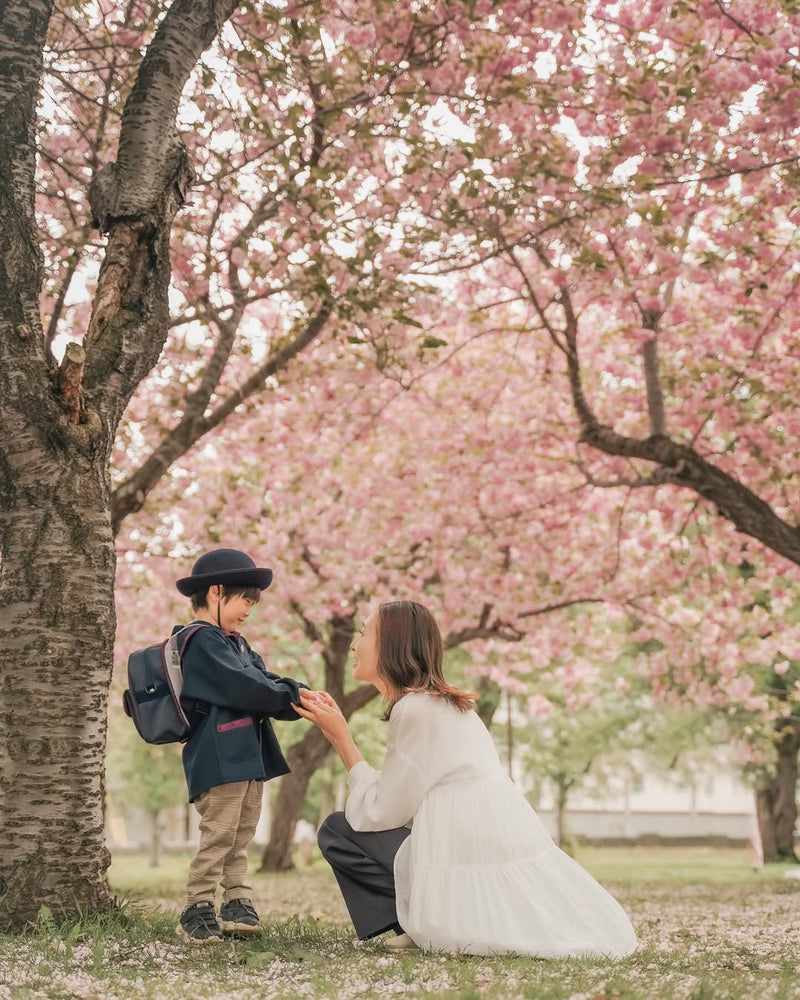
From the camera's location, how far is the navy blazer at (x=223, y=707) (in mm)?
4586

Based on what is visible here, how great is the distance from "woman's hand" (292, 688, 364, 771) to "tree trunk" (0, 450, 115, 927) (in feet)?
3.36

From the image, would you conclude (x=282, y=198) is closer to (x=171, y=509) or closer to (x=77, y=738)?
(x=77, y=738)

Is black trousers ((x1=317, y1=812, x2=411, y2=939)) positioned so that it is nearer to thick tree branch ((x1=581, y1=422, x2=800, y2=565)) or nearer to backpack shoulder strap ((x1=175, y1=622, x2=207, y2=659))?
backpack shoulder strap ((x1=175, y1=622, x2=207, y2=659))

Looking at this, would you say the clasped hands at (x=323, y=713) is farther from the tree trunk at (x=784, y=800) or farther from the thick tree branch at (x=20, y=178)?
the tree trunk at (x=784, y=800)

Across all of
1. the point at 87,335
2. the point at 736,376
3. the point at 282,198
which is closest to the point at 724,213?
the point at 736,376

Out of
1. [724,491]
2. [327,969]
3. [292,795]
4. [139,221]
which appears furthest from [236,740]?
[292,795]

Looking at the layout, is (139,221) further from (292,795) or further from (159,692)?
(292,795)

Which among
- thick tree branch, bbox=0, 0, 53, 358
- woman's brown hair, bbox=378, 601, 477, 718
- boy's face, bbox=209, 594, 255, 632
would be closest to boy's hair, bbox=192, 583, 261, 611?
boy's face, bbox=209, 594, 255, 632

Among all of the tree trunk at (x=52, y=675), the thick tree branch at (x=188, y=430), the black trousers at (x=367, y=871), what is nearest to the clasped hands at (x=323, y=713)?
the black trousers at (x=367, y=871)

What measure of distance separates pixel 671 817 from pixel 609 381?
38.4 meters

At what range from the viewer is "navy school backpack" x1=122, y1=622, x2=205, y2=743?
4629mm

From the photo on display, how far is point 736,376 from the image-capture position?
1102cm

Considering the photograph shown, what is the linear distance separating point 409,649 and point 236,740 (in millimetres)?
814

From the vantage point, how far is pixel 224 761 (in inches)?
181
